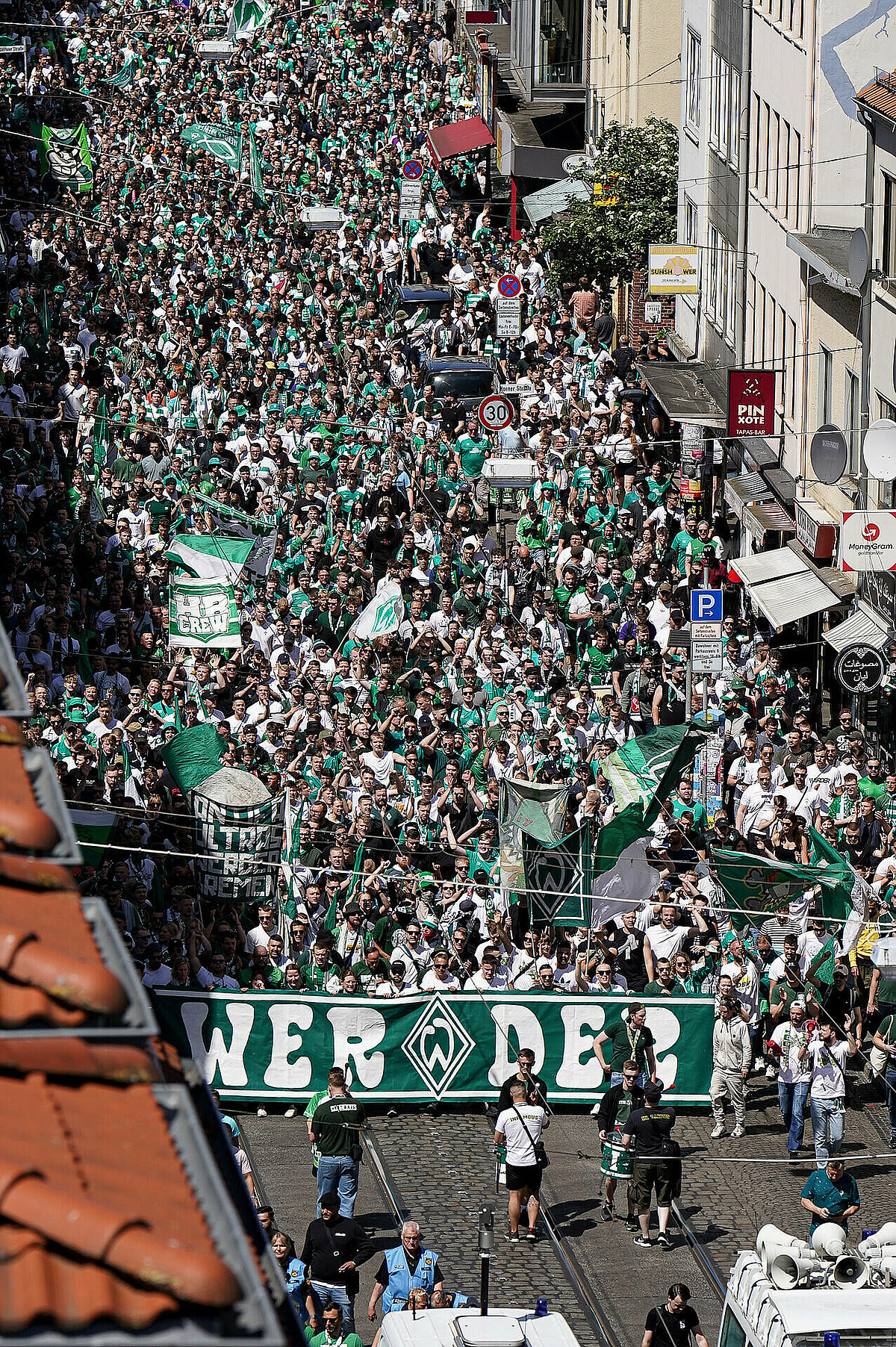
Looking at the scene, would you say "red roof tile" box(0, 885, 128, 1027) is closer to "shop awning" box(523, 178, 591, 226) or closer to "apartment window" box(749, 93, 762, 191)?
"apartment window" box(749, 93, 762, 191)

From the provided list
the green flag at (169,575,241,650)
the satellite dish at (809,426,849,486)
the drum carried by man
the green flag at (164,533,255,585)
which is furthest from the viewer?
the satellite dish at (809,426,849,486)

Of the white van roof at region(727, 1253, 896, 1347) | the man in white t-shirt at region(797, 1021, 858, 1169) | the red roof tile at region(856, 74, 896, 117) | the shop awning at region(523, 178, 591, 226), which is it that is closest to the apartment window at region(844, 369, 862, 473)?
the red roof tile at region(856, 74, 896, 117)

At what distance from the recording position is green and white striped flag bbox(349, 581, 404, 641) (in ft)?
80.5

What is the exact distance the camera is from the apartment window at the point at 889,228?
90.3ft

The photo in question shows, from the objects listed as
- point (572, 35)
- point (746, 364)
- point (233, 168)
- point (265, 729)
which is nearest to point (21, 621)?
point (265, 729)

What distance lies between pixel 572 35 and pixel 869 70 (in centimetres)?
2889

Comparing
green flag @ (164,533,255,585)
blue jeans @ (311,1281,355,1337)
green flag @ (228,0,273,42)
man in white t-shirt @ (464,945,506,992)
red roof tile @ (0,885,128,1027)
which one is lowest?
man in white t-shirt @ (464,945,506,992)

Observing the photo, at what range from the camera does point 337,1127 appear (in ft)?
51.8

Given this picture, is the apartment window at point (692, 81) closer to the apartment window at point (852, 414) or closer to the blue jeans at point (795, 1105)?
the apartment window at point (852, 414)

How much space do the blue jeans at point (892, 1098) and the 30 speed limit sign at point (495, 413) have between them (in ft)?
49.0

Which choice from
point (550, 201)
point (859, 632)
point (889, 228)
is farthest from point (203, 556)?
point (550, 201)

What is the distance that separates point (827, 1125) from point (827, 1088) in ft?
0.96

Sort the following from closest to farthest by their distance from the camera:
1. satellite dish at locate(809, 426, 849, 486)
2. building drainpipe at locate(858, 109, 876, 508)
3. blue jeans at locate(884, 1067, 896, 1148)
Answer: blue jeans at locate(884, 1067, 896, 1148) < building drainpipe at locate(858, 109, 876, 508) < satellite dish at locate(809, 426, 849, 486)

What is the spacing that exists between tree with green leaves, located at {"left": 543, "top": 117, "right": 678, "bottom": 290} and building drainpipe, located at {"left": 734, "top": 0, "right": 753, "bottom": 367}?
24.9 feet
